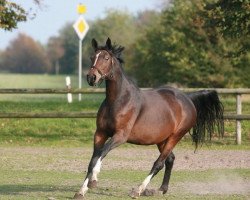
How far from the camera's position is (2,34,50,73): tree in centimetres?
14038

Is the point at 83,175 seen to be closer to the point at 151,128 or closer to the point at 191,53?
the point at 151,128

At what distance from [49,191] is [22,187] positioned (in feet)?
2.14

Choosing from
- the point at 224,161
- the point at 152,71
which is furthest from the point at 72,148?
the point at 152,71

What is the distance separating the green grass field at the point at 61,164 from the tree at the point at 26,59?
116 m

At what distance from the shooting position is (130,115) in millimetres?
10016

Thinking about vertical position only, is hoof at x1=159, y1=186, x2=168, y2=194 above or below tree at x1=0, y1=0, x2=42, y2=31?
below

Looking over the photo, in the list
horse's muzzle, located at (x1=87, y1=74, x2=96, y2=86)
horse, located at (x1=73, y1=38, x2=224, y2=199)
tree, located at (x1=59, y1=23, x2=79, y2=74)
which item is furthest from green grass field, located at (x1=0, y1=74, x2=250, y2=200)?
tree, located at (x1=59, y1=23, x2=79, y2=74)

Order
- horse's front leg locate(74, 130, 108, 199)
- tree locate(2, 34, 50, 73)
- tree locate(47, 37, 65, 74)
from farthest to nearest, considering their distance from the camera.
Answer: tree locate(2, 34, 50, 73)
tree locate(47, 37, 65, 74)
horse's front leg locate(74, 130, 108, 199)

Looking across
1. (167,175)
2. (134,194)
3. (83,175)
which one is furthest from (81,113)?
(134,194)

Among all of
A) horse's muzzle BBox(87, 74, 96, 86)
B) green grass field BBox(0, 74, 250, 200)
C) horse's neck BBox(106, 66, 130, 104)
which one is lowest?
green grass field BBox(0, 74, 250, 200)

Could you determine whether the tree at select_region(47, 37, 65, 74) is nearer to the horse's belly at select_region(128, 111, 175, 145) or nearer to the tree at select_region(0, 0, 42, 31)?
the tree at select_region(0, 0, 42, 31)

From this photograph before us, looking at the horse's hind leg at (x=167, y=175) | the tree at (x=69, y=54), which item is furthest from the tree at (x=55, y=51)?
the horse's hind leg at (x=167, y=175)

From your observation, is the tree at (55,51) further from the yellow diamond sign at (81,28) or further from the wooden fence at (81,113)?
the wooden fence at (81,113)

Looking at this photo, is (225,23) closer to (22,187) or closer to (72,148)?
(72,148)
